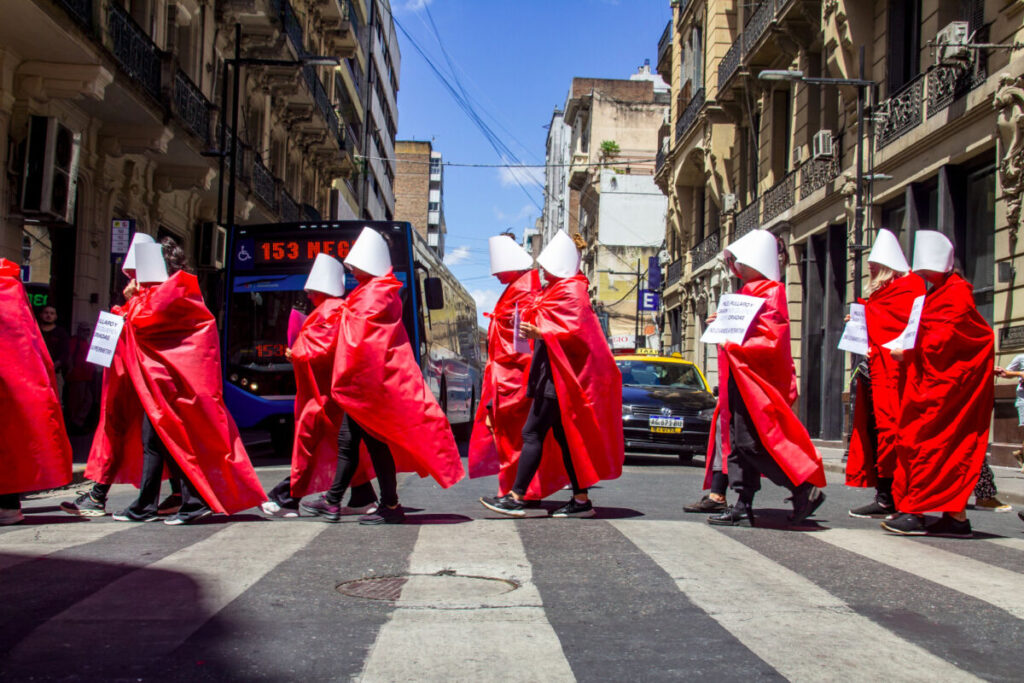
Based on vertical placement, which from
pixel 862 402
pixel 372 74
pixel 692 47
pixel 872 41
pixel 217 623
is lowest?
pixel 217 623

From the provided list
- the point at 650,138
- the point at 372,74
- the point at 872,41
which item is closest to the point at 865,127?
the point at 872,41

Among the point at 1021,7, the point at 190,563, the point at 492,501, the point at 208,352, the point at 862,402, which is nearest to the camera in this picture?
the point at 190,563

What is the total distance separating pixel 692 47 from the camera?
38188 mm

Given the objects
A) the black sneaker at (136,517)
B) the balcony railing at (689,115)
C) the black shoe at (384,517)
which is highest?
the balcony railing at (689,115)

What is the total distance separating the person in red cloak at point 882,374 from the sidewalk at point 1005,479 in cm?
271

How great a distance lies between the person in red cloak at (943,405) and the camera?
7031 millimetres

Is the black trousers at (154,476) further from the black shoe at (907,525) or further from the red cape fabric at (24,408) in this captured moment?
the black shoe at (907,525)

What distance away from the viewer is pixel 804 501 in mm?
7121

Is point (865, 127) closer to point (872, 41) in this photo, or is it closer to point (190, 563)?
point (872, 41)

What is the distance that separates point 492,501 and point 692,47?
3309 cm

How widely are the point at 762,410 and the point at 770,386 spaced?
0.68 ft

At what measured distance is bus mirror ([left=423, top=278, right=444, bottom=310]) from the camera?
15.1 meters

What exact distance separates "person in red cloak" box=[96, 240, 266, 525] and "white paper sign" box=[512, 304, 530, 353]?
77.6 inches

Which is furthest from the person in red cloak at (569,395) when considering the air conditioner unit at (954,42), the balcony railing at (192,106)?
the balcony railing at (192,106)
